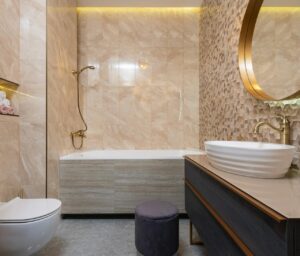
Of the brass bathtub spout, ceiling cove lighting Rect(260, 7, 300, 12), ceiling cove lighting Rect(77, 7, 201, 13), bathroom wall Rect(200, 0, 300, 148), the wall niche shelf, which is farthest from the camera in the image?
ceiling cove lighting Rect(77, 7, 201, 13)

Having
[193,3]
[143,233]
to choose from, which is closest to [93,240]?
[143,233]

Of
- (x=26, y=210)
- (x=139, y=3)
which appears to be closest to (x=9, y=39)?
(x=26, y=210)

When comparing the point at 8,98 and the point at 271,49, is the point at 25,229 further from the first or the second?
the point at 271,49

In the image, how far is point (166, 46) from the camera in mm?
3051

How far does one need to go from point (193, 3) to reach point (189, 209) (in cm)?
271

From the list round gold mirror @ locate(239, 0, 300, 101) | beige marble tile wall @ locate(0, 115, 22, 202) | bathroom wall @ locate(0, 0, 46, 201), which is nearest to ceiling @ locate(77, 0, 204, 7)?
bathroom wall @ locate(0, 0, 46, 201)

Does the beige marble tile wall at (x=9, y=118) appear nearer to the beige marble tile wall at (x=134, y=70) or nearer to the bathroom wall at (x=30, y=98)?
the bathroom wall at (x=30, y=98)

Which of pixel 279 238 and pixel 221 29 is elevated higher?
pixel 221 29

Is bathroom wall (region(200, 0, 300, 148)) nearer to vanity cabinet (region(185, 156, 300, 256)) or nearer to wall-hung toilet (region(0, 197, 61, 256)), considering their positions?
vanity cabinet (region(185, 156, 300, 256))

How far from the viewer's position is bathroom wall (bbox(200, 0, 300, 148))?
54.7 inches

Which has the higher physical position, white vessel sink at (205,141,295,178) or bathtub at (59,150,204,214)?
white vessel sink at (205,141,295,178)

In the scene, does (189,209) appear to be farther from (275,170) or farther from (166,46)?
(166,46)

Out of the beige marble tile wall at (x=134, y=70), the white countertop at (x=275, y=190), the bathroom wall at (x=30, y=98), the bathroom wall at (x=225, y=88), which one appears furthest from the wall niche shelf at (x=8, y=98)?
the bathroom wall at (x=225, y=88)

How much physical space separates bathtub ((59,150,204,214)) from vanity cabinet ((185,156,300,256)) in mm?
873
